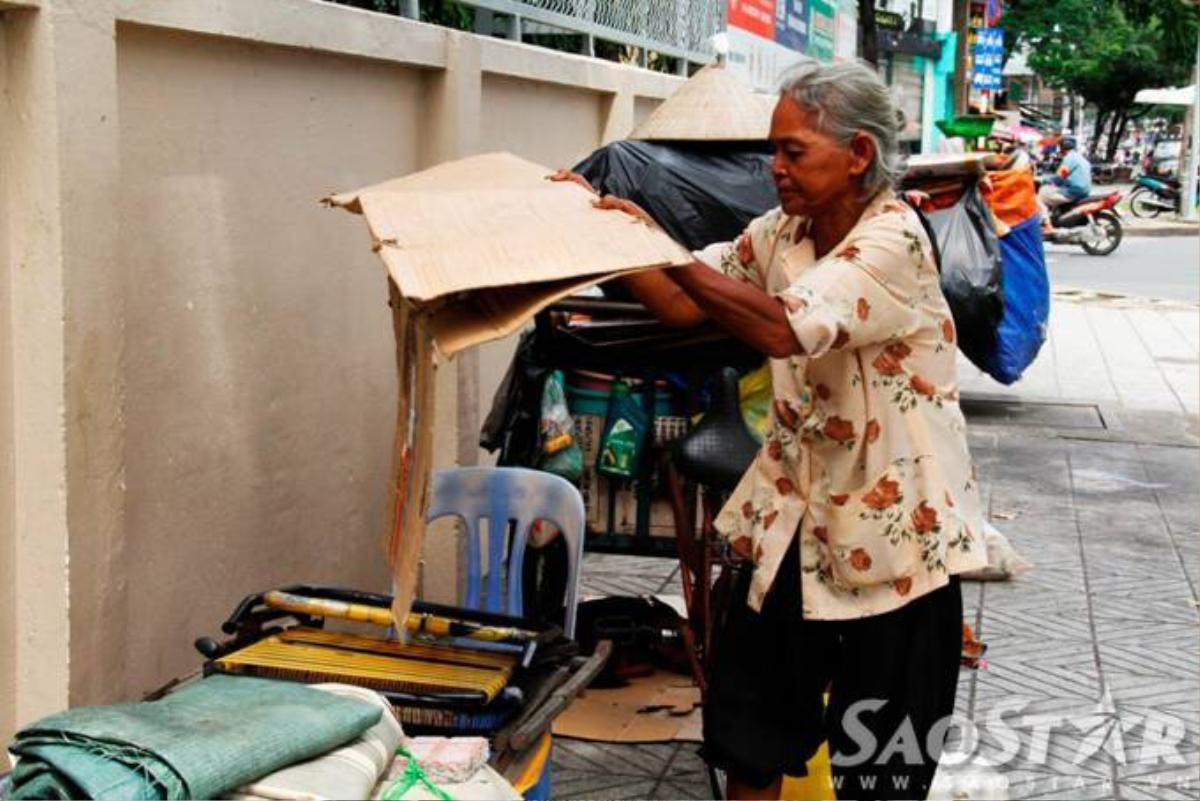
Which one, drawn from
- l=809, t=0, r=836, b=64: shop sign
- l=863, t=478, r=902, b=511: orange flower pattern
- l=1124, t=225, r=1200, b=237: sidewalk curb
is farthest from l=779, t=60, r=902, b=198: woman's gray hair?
l=1124, t=225, r=1200, b=237: sidewalk curb

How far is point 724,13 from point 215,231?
282 inches

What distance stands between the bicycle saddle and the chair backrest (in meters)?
0.31

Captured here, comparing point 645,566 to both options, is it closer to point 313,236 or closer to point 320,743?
point 313,236

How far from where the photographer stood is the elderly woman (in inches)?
115

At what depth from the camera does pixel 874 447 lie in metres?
3.04

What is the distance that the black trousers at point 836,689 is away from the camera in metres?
3.17

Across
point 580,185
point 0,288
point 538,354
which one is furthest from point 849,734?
point 0,288

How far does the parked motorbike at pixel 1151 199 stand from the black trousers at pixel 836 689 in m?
28.4

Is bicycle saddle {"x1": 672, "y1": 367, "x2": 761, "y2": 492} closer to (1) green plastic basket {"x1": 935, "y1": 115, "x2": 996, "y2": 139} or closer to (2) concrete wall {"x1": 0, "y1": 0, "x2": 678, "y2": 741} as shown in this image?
(2) concrete wall {"x1": 0, "y1": 0, "x2": 678, "y2": 741}

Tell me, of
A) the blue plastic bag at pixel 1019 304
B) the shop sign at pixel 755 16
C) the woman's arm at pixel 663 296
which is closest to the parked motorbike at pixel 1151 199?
the shop sign at pixel 755 16

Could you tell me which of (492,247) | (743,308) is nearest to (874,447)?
(743,308)

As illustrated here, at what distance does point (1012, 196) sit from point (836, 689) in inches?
257

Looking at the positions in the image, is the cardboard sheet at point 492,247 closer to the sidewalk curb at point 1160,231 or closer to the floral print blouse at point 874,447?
the floral print blouse at point 874,447

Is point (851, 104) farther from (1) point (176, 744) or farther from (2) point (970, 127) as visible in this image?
(2) point (970, 127)
